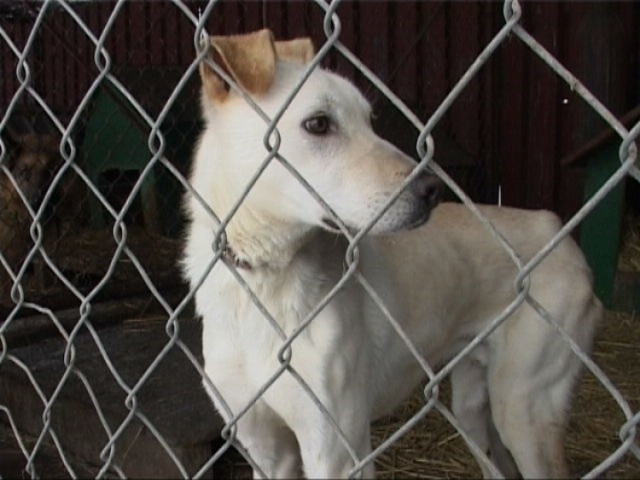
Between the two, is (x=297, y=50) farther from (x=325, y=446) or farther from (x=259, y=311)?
(x=325, y=446)

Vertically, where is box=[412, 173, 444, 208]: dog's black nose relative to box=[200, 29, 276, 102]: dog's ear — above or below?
below

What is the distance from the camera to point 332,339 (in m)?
2.17

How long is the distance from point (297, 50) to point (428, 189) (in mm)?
950

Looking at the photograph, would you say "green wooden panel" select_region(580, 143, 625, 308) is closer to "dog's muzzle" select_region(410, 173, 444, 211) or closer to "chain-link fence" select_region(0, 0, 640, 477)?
"chain-link fence" select_region(0, 0, 640, 477)

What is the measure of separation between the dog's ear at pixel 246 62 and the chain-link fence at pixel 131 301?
0.44 feet

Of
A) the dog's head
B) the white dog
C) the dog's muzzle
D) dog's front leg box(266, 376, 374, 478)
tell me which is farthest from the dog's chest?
the dog's muzzle

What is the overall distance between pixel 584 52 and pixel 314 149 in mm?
3671

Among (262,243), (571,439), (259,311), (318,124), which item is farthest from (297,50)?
(571,439)

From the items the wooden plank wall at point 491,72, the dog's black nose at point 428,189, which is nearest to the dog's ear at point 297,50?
the dog's black nose at point 428,189

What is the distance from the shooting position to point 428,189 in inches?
66.4

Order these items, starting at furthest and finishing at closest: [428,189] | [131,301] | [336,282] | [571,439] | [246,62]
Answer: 1. [131,301]
2. [571,439]
3. [336,282]
4. [246,62]
5. [428,189]

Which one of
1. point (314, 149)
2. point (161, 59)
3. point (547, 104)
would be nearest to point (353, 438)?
point (314, 149)

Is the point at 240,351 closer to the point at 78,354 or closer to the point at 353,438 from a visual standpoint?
the point at 353,438

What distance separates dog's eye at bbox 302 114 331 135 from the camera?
1.98 meters
